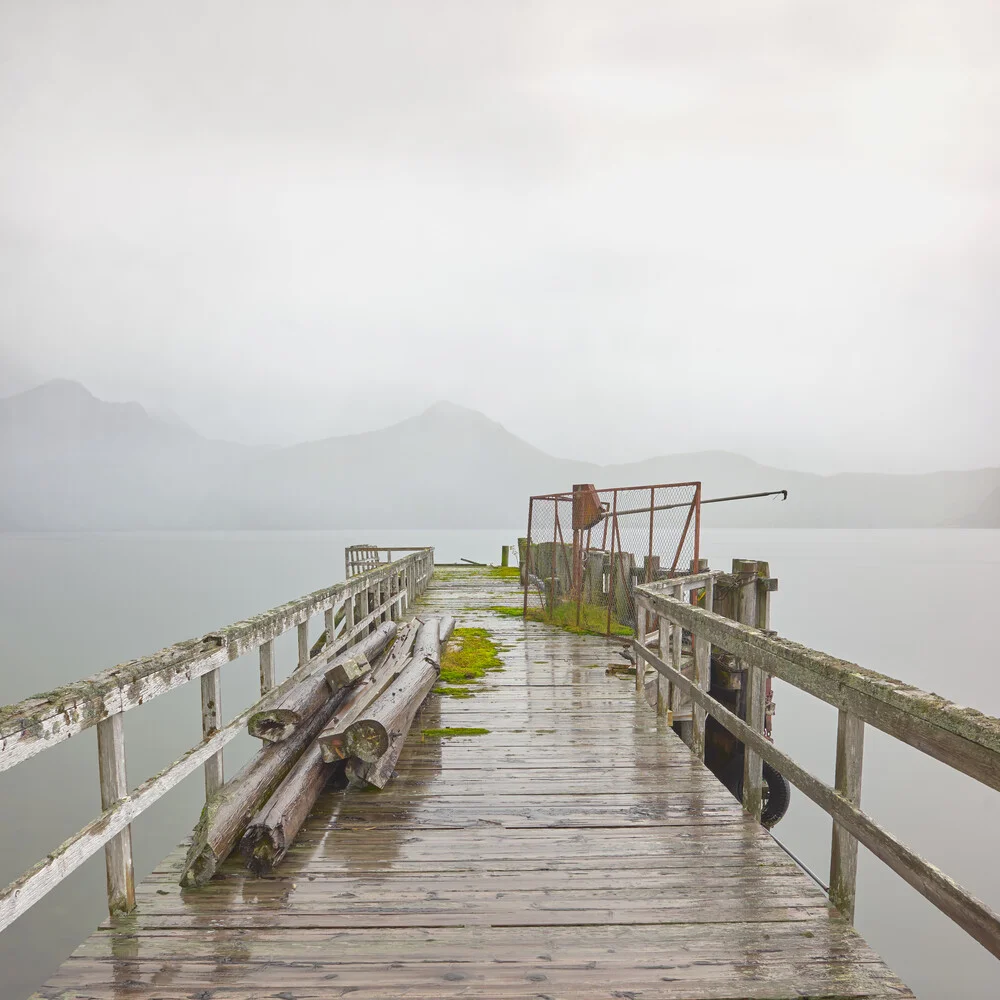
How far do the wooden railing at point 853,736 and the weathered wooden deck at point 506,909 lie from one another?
39cm

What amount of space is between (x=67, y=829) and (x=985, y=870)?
23220 millimetres

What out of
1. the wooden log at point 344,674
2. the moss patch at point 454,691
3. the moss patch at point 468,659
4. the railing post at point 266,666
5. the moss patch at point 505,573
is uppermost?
the railing post at point 266,666

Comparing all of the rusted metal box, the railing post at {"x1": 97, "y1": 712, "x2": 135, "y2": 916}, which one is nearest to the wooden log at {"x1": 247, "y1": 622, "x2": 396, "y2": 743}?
the railing post at {"x1": 97, "y1": 712, "x2": 135, "y2": 916}

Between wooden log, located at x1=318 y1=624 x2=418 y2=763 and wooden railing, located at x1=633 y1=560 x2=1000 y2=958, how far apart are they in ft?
8.33

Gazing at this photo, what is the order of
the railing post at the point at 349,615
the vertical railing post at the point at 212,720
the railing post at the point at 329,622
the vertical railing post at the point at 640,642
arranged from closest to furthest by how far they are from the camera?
the vertical railing post at the point at 212,720 < the railing post at the point at 329,622 < the vertical railing post at the point at 640,642 < the railing post at the point at 349,615

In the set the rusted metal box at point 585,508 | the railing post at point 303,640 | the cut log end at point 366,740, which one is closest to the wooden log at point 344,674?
the railing post at point 303,640

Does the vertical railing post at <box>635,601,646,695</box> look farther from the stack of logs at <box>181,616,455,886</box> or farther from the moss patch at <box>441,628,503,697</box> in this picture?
the stack of logs at <box>181,616,455,886</box>

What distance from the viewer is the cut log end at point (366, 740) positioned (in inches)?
169

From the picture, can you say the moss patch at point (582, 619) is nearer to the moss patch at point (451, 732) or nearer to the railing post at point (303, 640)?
the moss patch at point (451, 732)

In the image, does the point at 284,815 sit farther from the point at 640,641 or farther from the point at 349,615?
the point at 640,641

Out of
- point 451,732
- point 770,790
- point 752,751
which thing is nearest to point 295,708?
point 451,732

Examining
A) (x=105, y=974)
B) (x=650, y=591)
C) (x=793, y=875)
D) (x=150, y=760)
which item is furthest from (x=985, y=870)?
(x=150, y=760)

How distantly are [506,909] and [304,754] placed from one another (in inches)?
77.0

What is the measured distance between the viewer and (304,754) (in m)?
4.37
